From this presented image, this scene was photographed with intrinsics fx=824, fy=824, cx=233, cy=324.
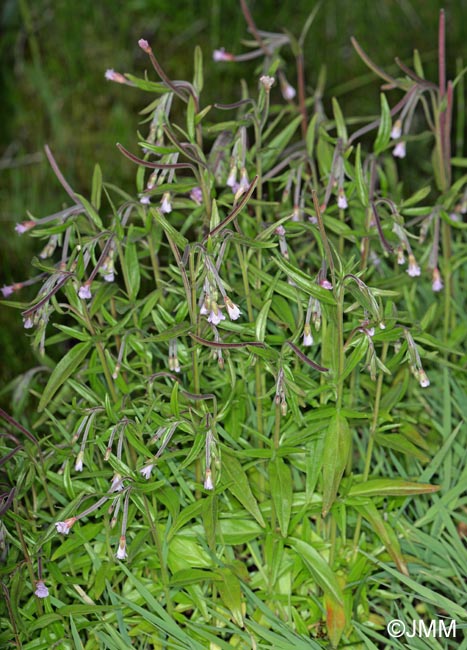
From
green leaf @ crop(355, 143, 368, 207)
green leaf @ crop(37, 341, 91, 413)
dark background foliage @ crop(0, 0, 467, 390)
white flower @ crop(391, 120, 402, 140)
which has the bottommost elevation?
dark background foliage @ crop(0, 0, 467, 390)

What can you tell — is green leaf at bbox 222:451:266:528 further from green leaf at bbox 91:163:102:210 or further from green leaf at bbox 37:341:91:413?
green leaf at bbox 91:163:102:210

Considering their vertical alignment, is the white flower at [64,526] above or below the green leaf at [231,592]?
above

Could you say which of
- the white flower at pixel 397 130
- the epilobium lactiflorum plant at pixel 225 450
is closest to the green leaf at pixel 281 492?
the epilobium lactiflorum plant at pixel 225 450

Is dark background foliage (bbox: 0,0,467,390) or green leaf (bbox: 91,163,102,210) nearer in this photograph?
green leaf (bbox: 91,163,102,210)

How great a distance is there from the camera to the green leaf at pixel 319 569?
1535 mm

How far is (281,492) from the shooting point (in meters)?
1.50

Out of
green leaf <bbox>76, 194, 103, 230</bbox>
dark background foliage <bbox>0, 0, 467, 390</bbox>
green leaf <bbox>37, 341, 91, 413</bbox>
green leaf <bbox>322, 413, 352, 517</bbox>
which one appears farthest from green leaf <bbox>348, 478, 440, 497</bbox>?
dark background foliage <bbox>0, 0, 467, 390</bbox>

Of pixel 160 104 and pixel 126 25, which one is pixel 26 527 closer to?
pixel 160 104

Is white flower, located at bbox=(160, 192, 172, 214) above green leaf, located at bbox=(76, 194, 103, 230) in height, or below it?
above

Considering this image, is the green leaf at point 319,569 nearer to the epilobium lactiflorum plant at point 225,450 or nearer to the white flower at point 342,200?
the epilobium lactiflorum plant at point 225,450

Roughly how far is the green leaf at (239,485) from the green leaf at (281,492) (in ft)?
0.12

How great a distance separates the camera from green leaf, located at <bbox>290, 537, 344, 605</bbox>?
60.4 inches

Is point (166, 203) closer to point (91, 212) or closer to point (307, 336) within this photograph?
point (91, 212)

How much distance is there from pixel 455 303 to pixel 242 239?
0.84 metres
